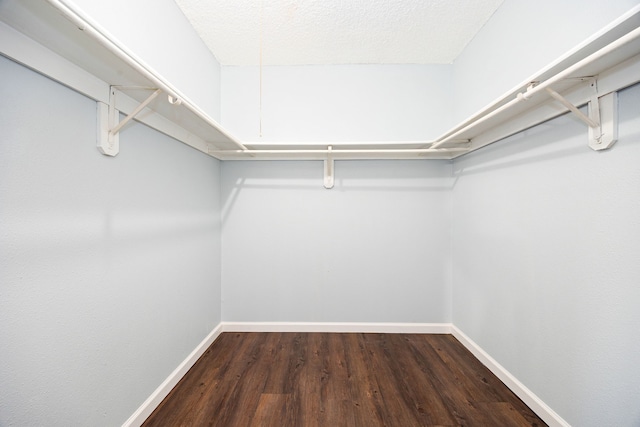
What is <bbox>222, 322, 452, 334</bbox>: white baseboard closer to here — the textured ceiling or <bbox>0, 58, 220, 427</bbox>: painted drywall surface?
<bbox>0, 58, 220, 427</bbox>: painted drywall surface

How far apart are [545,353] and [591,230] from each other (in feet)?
2.31

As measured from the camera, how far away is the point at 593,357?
3.58 feet

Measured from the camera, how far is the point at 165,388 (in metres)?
1.50

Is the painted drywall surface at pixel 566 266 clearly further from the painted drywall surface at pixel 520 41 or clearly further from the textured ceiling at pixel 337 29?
the textured ceiling at pixel 337 29

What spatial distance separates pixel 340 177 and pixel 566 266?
1.62 m

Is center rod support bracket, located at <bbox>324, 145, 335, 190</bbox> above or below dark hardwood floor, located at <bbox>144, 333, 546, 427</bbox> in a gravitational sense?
above

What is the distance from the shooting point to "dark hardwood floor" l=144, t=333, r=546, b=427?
4.50 ft

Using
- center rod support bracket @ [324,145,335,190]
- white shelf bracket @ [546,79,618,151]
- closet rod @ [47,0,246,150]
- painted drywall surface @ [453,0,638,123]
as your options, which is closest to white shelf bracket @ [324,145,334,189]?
center rod support bracket @ [324,145,335,190]

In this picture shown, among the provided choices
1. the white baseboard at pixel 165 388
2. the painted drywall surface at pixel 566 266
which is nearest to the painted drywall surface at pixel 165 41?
the white baseboard at pixel 165 388

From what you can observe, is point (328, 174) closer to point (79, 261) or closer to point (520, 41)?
point (520, 41)

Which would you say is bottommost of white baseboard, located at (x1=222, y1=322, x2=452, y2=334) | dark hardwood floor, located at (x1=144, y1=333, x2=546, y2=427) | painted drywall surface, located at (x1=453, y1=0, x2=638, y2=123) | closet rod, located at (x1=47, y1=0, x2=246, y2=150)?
dark hardwood floor, located at (x1=144, y1=333, x2=546, y2=427)

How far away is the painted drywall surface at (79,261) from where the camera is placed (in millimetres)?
795

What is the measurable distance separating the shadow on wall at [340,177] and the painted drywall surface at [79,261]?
2.30 feet

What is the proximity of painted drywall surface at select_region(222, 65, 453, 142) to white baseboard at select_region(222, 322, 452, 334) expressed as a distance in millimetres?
1715
